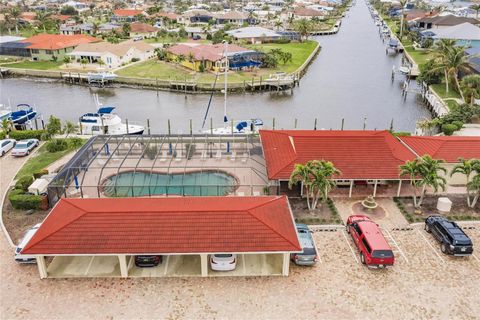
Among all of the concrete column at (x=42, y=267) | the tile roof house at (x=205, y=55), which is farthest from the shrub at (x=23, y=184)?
the tile roof house at (x=205, y=55)

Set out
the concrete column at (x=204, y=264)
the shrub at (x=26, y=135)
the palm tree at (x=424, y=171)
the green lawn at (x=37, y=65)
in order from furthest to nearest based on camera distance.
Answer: the green lawn at (x=37, y=65)
the shrub at (x=26, y=135)
the palm tree at (x=424, y=171)
the concrete column at (x=204, y=264)

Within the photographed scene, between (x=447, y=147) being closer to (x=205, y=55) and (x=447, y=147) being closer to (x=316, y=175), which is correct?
(x=316, y=175)

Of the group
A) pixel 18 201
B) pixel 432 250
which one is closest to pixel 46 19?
pixel 18 201

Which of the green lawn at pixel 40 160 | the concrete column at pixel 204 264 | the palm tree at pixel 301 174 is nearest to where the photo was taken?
the concrete column at pixel 204 264

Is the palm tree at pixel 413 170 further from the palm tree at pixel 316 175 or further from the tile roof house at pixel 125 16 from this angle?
the tile roof house at pixel 125 16

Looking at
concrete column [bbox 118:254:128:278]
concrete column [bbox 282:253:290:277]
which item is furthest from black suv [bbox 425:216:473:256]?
concrete column [bbox 118:254:128:278]

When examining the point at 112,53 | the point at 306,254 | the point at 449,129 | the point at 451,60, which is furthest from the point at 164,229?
the point at 112,53

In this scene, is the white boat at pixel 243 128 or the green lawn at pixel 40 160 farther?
the white boat at pixel 243 128
